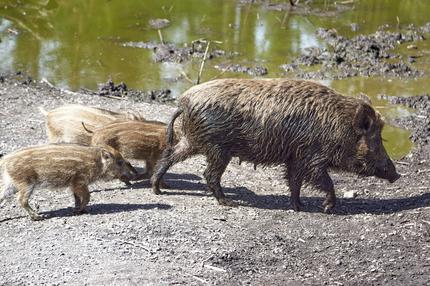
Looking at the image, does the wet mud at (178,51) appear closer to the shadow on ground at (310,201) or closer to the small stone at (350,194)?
the shadow on ground at (310,201)

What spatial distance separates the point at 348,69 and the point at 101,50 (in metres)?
4.96

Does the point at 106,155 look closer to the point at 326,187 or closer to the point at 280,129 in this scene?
the point at 280,129

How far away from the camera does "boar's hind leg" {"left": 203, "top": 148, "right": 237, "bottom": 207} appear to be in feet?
30.4

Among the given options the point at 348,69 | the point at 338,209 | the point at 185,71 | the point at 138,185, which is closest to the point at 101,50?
the point at 185,71

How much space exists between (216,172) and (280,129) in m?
Answer: 0.83

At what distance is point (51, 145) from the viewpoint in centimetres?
898

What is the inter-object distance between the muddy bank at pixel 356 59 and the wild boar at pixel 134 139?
6.02m

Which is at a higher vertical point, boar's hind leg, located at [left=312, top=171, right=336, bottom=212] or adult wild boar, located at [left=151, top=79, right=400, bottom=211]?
adult wild boar, located at [left=151, top=79, right=400, bottom=211]

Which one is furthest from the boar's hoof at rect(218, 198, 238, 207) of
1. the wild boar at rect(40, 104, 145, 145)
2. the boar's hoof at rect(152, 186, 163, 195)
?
the wild boar at rect(40, 104, 145, 145)

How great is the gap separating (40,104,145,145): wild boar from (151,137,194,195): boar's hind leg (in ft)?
3.60

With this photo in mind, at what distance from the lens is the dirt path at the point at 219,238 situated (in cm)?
752

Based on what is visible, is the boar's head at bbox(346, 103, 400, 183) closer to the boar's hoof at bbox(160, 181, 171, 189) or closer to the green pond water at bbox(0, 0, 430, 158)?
the boar's hoof at bbox(160, 181, 171, 189)

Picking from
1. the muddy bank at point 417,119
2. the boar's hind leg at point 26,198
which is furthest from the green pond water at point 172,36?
the boar's hind leg at point 26,198

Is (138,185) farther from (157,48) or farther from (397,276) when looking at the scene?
(157,48)
